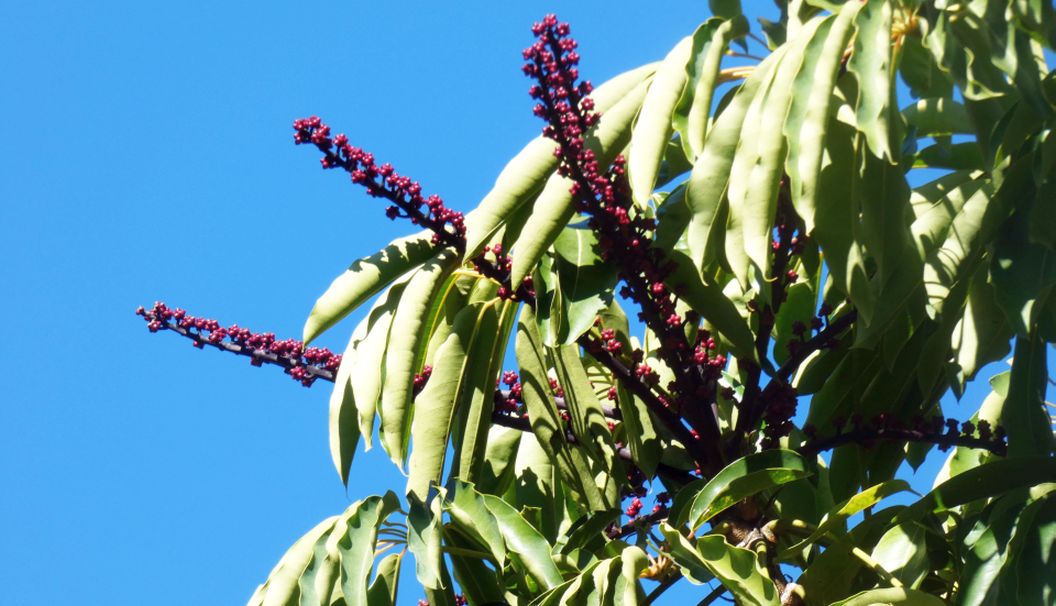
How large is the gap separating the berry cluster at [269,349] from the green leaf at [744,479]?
31.0 inches

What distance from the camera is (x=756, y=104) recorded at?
6.18 feet

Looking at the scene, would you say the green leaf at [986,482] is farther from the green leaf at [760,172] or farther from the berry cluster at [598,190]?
the green leaf at [760,172]

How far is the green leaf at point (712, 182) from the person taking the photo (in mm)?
1882

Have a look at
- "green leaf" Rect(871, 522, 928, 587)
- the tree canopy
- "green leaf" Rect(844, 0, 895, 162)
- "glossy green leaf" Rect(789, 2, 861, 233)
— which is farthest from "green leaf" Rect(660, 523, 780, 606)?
"green leaf" Rect(844, 0, 895, 162)

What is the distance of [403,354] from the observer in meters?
2.22

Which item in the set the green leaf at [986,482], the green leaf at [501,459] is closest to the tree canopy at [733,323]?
the green leaf at [986,482]

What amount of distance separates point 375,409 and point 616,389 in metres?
0.46

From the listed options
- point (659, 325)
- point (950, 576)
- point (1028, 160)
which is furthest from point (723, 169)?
point (950, 576)

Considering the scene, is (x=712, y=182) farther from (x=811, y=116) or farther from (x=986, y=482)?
(x=986, y=482)

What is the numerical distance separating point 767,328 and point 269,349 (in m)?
0.95

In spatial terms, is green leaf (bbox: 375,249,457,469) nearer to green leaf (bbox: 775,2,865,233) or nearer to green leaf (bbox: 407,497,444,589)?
green leaf (bbox: 407,497,444,589)

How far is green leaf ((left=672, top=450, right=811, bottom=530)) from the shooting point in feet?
6.79

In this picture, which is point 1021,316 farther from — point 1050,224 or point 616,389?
point 616,389

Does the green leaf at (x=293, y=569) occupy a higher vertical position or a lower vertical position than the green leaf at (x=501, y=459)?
lower
